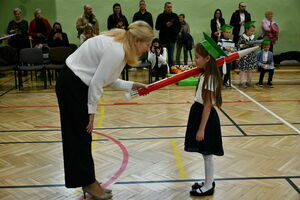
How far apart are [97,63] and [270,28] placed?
1010 centimetres

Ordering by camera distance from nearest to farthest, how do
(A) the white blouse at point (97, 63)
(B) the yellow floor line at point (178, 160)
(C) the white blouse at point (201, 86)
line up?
(A) the white blouse at point (97, 63)
(C) the white blouse at point (201, 86)
(B) the yellow floor line at point (178, 160)

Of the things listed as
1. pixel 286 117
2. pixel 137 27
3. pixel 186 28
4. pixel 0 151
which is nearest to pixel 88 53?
pixel 137 27

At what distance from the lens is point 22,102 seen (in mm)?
7594

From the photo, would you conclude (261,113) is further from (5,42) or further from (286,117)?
(5,42)

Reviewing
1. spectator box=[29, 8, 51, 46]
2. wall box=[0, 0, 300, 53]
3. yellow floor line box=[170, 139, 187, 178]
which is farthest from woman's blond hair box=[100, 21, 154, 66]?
wall box=[0, 0, 300, 53]

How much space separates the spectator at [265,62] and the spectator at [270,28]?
308 centimetres

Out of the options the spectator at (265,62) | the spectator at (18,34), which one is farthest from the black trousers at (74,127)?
the spectator at (18,34)

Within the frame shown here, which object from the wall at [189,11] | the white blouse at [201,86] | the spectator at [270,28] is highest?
the wall at [189,11]

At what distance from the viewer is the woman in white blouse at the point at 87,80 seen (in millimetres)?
2803

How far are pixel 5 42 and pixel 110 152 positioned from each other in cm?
932

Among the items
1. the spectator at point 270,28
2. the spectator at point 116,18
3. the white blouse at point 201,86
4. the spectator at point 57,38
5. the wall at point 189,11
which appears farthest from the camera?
the wall at point 189,11

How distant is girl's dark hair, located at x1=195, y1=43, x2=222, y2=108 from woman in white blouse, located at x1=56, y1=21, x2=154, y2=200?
607 mm

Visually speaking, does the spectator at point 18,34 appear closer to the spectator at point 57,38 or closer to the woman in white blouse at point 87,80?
the spectator at point 57,38

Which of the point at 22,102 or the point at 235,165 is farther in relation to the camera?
the point at 22,102
